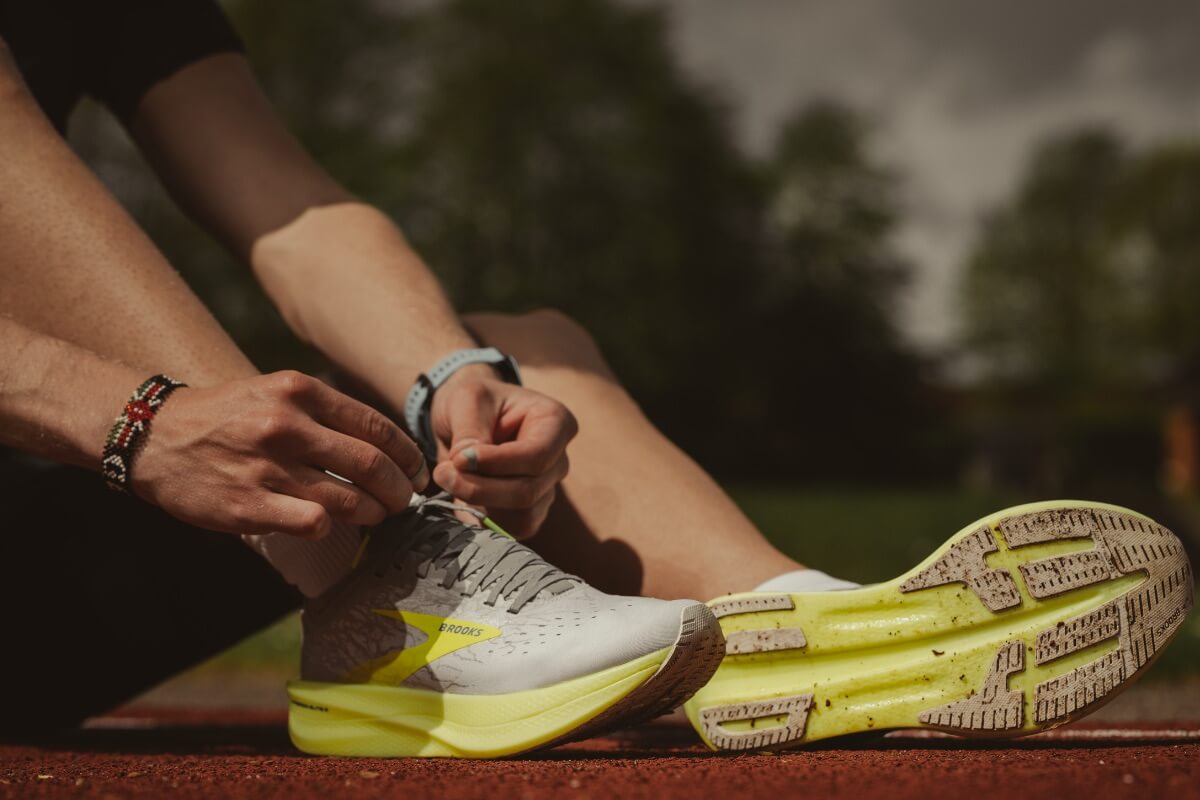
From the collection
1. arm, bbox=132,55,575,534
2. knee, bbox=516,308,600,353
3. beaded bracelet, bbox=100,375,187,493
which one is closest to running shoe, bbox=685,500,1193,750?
arm, bbox=132,55,575,534

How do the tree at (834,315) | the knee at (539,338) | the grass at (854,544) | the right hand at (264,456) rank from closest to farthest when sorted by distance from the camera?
1. the right hand at (264,456)
2. the knee at (539,338)
3. the grass at (854,544)
4. the tree at (834,315)

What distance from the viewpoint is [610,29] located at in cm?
2305

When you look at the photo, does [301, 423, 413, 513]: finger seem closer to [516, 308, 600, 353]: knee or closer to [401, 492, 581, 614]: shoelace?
[401, 492, 581, 614]: shoelace

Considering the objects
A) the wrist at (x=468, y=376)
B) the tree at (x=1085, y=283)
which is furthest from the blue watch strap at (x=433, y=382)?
the tree at (x=1085, y=283)

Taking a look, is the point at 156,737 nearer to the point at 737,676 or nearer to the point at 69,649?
the point at 69,649

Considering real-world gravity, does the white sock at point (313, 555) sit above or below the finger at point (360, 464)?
below

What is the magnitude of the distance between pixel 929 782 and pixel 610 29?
76.7 ft

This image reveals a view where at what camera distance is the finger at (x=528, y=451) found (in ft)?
4.80

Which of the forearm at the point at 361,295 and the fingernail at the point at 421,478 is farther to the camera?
the forearm at the point at 361,295

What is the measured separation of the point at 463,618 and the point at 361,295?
638 millimetres

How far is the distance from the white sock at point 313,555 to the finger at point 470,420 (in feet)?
0.65

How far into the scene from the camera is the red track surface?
1.13m

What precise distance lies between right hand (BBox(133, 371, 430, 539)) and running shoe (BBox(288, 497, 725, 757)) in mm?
203

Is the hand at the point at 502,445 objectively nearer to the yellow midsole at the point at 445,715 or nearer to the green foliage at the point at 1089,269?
the yellow midsole at the point at 445,715
